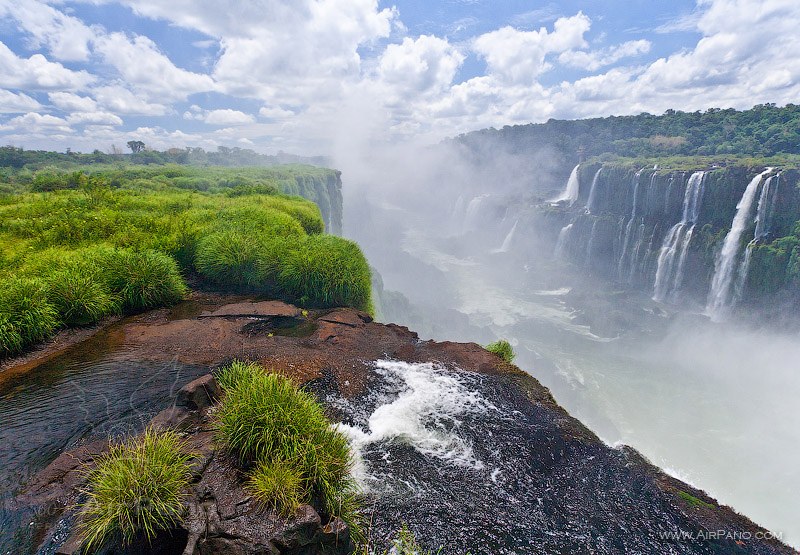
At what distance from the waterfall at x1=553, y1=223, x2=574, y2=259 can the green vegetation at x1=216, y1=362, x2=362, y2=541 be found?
5987 cm

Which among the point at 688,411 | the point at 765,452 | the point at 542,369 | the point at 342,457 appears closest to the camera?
the point at 342,457

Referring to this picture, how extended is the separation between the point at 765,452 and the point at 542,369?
47.7 ft

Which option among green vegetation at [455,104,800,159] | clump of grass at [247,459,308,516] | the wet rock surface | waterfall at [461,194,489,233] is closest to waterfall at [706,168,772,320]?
green vegetation at [455,104,800,159]

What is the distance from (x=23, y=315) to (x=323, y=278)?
6.84 m

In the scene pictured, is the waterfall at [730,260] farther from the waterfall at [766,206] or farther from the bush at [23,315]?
the bush at [23,315]

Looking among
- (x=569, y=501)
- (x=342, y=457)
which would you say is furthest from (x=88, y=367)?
(x=569, y=501)

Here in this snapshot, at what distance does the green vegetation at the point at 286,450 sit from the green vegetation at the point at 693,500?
4819mm

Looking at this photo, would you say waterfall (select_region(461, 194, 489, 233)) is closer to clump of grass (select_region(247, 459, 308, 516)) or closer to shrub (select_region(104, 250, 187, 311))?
shrub (select_region(104, 250, 187, 311))

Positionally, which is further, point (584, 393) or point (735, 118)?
point (735, 118)

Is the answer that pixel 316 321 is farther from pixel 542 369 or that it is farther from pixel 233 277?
pixel 542 369

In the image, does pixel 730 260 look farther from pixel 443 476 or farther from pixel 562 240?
pixel 443 476

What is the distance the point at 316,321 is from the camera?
10.8 m

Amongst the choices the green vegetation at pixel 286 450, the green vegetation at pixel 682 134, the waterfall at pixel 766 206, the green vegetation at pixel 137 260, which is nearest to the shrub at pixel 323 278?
the green vegetation at pixel 137 260

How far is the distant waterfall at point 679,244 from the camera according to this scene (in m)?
38.5
